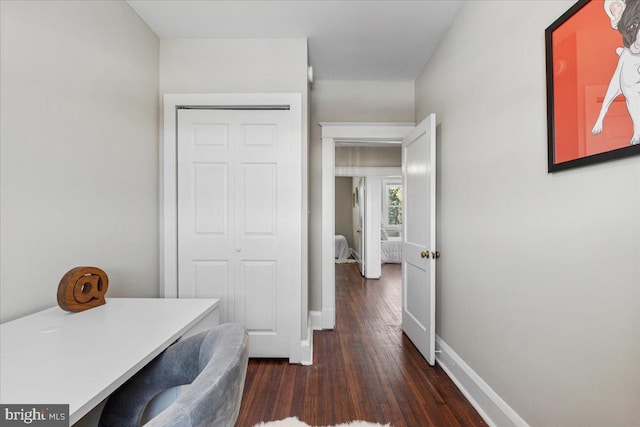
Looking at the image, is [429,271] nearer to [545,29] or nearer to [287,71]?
[545,29]

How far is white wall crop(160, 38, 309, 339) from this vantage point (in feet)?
8.38

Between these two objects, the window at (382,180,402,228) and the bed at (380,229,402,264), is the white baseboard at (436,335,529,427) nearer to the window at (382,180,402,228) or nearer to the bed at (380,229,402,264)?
the bed at (380,229,402,264)

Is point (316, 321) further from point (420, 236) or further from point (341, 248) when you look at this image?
point (341, 248)

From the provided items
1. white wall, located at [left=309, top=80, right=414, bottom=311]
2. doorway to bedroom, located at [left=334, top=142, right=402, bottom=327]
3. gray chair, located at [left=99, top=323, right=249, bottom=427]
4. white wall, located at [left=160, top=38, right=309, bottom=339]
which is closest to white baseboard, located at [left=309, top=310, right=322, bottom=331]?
white wall, located at [left=160, top=38, right=309, bottom=339]

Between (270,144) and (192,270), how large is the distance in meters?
1.21

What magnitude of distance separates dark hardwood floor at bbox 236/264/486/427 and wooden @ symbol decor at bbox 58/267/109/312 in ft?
3.44

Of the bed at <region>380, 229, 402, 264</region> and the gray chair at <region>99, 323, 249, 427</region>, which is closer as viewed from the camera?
the gray chair at <region>99, 323, 249, 427</region>

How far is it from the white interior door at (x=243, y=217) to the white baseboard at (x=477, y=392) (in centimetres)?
122

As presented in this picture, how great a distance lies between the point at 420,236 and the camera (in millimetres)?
2672

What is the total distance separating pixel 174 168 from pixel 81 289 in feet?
4.48

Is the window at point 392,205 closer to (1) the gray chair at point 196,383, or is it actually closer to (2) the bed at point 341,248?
(2) the bed at point 341,248

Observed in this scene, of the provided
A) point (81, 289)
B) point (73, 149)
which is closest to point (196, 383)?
point (81, 289)

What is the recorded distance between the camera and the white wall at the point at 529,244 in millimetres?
1044

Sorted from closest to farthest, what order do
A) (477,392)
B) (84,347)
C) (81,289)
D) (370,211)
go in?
(84,347)
(81,289)
(477,392)
(370,211)
